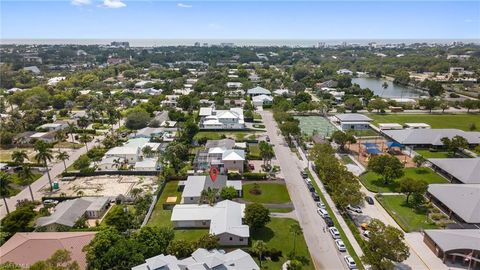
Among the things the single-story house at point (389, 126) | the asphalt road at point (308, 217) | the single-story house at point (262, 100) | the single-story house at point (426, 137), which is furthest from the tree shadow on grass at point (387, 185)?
the single-story house at point (262, 100)

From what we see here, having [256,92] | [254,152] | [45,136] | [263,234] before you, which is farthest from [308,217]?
[256,92]

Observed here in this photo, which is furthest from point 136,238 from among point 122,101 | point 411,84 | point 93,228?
point 411,84

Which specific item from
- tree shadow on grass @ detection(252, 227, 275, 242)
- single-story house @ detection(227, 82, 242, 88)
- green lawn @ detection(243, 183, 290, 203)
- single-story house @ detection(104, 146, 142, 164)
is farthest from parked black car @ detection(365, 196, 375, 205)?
single-story house @ detection(227, 82, 242, 88)

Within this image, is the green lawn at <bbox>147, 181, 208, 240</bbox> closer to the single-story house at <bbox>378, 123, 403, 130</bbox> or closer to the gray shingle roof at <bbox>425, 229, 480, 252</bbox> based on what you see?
the gray shingle roof at <bbox>425, 229, 480, 252</bbox>

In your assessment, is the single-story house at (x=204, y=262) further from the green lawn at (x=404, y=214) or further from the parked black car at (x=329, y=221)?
the green lawn at (x=404, y=214)

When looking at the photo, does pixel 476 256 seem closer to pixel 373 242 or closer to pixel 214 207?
pixel 373 242

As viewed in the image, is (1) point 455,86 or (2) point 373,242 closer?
(2) point 373,242
